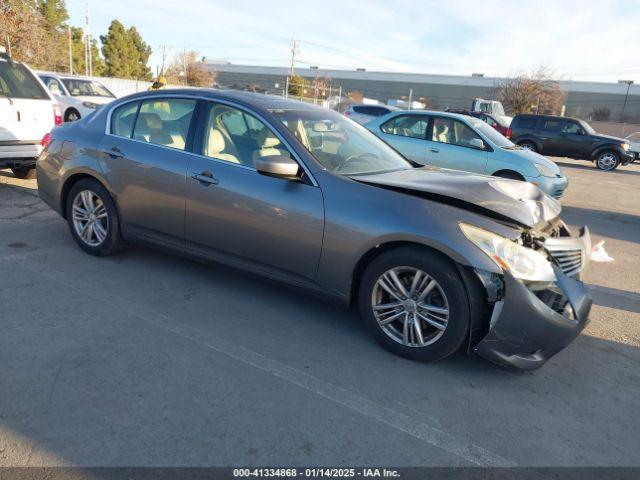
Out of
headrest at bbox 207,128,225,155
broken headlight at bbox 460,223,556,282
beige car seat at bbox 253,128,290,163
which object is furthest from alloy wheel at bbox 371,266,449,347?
headrest at bbox 207,128,225,155

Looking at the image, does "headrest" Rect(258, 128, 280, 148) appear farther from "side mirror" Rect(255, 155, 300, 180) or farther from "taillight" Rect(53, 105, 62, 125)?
"taillight" Rect(53, 105, 62, 125)

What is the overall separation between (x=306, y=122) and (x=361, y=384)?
2.16m

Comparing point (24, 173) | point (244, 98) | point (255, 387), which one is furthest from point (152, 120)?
point (24, 173)

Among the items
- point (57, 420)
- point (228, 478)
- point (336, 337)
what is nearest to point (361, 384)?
point (336, 337)

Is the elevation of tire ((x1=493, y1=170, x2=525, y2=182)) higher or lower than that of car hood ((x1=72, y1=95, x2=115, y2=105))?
lower

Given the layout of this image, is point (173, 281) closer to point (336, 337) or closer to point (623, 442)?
point (336, 337)

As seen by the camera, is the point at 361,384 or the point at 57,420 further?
the point at 361,384

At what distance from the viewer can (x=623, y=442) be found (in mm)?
2762

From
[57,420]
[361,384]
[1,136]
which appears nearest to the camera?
[57,420]

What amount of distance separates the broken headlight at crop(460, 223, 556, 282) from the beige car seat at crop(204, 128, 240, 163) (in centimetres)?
196

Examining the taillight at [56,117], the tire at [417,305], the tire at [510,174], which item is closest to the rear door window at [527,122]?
the tire at [510,174]

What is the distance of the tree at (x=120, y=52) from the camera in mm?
55281

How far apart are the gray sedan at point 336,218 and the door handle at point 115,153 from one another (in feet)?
0.03

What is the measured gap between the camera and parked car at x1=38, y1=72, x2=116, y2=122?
15344 mm
